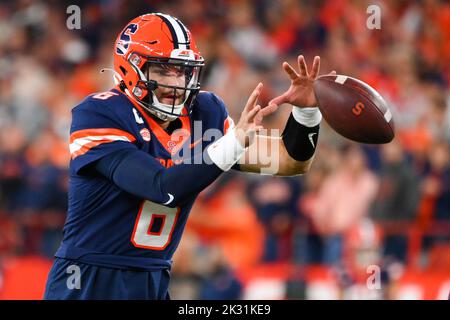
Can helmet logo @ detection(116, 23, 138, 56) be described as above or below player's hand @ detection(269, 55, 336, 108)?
above

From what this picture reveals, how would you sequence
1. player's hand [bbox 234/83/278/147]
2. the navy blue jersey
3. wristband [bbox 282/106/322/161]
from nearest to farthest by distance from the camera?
player's hand [bbox 234/83/278/147], the navy blue jersey, wristband [bbox 282/106/322/161]

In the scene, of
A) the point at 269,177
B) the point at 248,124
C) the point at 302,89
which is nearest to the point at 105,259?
the point at 248,124

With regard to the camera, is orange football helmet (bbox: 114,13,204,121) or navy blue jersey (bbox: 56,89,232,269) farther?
orange football helmet (bbox: 114,13,204,121)

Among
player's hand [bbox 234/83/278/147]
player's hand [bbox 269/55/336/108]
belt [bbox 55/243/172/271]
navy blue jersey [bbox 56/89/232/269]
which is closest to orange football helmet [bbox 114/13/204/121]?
navy blue jersey [bbox 56/89/232/269]

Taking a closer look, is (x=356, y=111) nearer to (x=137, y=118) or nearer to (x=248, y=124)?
(x=248, y=124)

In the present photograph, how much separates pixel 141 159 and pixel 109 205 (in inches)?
13.7

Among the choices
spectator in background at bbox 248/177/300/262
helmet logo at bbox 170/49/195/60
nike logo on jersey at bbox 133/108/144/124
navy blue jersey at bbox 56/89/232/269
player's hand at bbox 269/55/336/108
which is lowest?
spectator in background at bbox 248/177/300/262

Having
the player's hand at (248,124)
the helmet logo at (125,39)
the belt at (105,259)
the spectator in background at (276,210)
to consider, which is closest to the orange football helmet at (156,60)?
the helmet logo at (125,39)

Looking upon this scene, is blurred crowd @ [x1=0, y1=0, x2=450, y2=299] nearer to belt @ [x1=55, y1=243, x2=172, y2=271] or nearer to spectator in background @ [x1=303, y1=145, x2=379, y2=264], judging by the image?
spectator in background @ [x1=303, y1=145, x2=379, y2=264]

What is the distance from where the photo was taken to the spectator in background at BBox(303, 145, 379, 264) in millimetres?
8289

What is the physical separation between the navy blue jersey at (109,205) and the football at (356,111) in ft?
2.56

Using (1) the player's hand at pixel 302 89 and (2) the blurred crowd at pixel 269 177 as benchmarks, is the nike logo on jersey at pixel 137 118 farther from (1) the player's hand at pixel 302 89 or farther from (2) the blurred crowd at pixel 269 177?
(2) the blurred crowd at pixel 269 177

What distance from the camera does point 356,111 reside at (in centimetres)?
427

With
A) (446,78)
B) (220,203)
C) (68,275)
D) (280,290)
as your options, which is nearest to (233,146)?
(68,275)
